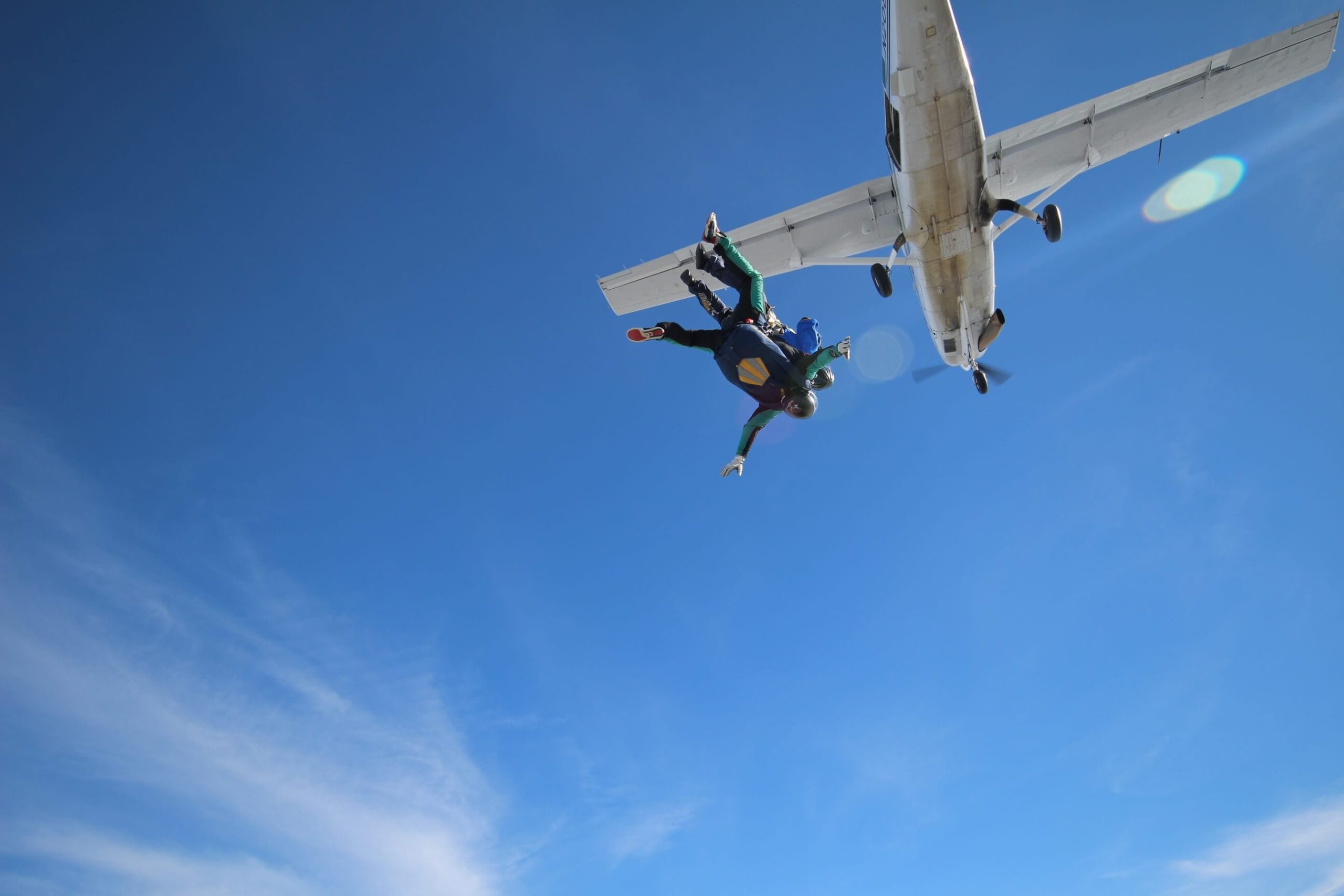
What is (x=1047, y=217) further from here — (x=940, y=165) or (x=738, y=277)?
(x=738, y=277)

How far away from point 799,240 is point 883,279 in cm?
356

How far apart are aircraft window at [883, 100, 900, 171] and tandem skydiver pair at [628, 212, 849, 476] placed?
717 centimetres

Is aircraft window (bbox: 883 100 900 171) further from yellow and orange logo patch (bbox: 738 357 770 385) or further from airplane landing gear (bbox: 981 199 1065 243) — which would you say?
yellow and orange logo patch (bbox: 738 357 770 385)

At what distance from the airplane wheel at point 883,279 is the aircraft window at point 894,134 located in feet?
7.58

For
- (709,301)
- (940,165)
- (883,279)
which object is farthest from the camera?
(883,279)

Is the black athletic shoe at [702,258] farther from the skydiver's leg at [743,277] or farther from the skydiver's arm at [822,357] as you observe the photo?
the skydiver's arm at [822,357]

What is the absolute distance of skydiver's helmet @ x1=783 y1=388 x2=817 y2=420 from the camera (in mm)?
7539

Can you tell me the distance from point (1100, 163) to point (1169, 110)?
1.93 meters

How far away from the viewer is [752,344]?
767 centimetres

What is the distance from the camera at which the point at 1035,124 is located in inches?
647

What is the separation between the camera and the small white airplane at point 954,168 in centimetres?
1282

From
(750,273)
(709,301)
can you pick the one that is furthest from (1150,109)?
(709,301)

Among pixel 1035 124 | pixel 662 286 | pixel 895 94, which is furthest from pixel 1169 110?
pixel 662 286

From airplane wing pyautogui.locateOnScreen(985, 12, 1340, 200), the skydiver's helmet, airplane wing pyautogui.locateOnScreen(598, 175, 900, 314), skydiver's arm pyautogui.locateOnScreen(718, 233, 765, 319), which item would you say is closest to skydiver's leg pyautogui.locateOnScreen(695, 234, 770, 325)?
skydiver's arm pyautogui.locateOnScreen(718, 233, 765, 319)
